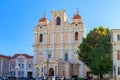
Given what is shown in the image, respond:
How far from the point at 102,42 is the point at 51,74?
98.3ft

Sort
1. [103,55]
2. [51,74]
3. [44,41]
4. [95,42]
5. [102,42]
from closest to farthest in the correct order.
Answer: [103,55] → [102,42] → [95,42] → [51,74] → [44,41]

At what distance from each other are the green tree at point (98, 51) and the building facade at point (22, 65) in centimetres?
3396

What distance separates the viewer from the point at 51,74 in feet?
273

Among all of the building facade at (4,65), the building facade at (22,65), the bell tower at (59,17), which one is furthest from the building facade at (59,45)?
the building facade at (4,65)

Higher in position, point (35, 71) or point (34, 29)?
point (34, 29)

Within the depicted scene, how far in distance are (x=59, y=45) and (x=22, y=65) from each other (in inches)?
625

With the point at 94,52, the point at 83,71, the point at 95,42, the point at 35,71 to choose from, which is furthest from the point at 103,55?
the point at 35,71

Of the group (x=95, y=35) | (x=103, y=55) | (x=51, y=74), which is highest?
(x=95, y=35)

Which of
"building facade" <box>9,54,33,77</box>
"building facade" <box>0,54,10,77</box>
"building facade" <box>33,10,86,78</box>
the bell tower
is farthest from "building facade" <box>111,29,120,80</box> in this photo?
"building facade" <box>0,54,10,77</box>

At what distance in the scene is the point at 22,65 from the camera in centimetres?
9550

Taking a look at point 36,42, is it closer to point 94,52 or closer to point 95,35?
point 95,35

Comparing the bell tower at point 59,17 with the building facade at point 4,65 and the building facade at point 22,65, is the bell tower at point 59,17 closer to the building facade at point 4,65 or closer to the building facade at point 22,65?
the building facade at point 22,65

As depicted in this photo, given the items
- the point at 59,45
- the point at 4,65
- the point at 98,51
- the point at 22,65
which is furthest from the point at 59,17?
the point at 98,51

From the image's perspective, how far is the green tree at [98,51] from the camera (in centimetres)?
5160
